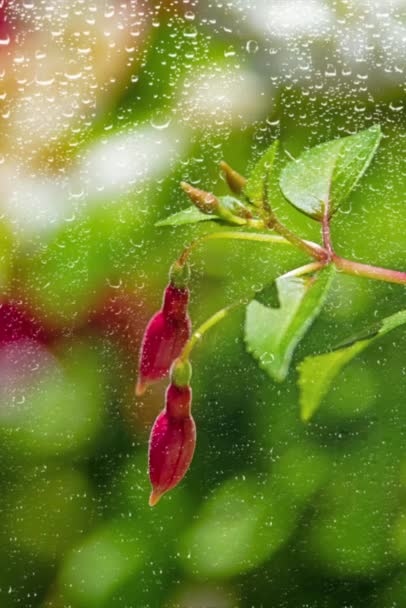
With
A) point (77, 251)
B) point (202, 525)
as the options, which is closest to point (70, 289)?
point (77, 251)

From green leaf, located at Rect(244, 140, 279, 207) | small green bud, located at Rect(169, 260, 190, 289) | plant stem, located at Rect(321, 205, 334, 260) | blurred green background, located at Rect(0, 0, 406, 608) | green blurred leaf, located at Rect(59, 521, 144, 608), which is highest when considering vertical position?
green leaf, located at Rect(244, 140, 279, 207)

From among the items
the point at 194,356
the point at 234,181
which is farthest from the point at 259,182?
the point at 194,356

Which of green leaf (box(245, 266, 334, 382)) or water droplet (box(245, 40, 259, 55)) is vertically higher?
green leaf (box(245, 266, 334, 382))

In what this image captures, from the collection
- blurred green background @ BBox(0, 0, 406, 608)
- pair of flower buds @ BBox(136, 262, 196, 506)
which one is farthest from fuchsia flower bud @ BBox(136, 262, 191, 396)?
blurred green background @ BBox(0, 0, 406, 608)

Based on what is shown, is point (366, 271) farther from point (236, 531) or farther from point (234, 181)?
point (236, 531)

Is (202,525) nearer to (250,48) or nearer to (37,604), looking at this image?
(37,604)

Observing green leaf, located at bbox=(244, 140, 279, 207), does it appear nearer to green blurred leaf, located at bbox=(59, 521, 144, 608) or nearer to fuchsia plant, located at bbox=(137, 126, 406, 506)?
fuchsia plant, located at bbox=(137, 126, 406, 506)

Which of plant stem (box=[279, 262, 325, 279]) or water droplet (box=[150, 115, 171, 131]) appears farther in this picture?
water droplet (box=[150, 115, 171, 131])

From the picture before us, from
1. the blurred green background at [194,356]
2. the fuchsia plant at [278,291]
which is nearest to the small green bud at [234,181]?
Result: the fuchsia plant at [278,291]
